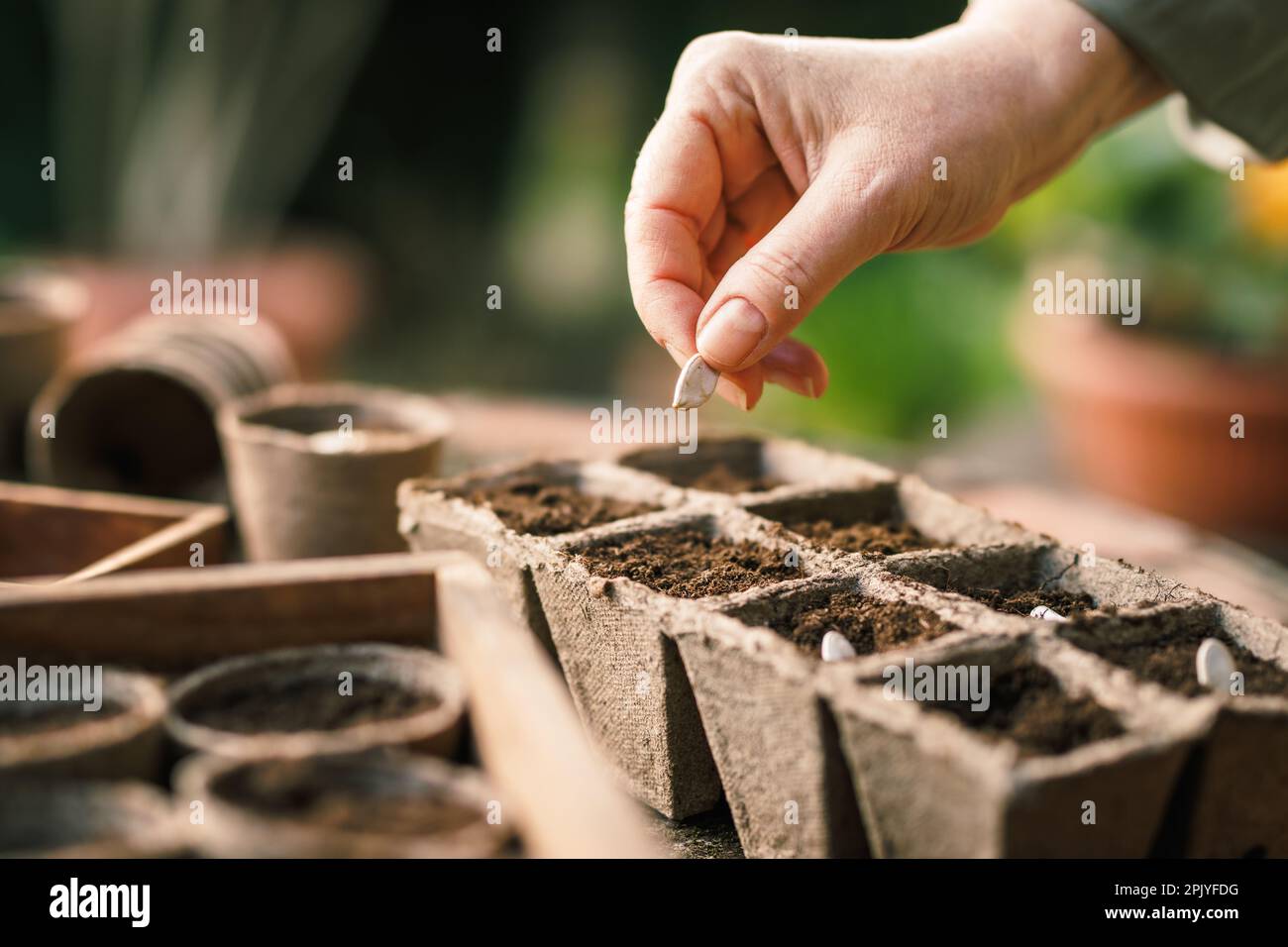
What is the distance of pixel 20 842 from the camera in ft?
2.88

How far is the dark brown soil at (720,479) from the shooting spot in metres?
1.79

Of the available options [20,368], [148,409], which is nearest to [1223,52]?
[148,409]

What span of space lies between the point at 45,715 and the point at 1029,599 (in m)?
0.94

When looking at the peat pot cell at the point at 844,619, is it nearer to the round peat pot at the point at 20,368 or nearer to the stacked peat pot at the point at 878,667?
the stacked peat pot at the point at 878,667

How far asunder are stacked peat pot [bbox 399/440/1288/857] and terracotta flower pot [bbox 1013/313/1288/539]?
2.14 metres

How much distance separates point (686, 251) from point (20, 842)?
105 centimetres

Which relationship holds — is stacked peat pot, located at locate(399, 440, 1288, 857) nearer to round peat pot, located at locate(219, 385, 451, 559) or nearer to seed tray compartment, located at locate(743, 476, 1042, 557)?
seed tray compartment, located at locate(743, 476, 1042, 557)

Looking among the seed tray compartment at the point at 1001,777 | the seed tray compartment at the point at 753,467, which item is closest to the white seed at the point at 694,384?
the seed tray compartment at the point at 753,467

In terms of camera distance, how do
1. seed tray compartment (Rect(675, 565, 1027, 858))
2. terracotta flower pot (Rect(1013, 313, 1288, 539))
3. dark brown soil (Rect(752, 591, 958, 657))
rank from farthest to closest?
terracotta flower pot (Rect(1013, 313, 1288, 539)), dark brown soil (Rect(752, 591, 958, 657)), seed tray compartment (Rect(675, 565, 1027, 858))

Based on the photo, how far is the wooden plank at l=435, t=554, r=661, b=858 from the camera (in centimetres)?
86

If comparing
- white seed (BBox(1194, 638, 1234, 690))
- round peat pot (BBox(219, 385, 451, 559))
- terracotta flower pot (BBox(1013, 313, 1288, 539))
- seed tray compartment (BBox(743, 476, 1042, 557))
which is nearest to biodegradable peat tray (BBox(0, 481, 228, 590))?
round peat pot (BBox(219, 385, 451, 559))

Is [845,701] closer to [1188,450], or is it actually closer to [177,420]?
[177,420]

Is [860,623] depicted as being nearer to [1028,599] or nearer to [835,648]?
[835,648]

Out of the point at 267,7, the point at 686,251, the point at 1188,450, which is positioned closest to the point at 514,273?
the point at 267,7
